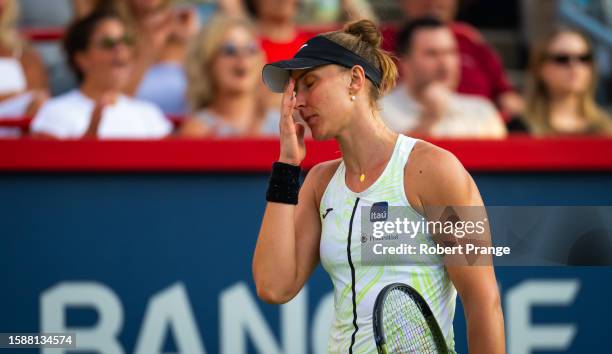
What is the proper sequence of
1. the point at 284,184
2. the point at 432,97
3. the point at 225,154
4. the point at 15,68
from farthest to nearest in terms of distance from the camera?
the point at 15,68 < the point at 432,97 < the point at 225,154 < the point at 284,184

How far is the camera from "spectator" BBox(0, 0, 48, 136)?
249 inches

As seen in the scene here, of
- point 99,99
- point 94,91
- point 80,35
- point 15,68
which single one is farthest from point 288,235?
point 15,68

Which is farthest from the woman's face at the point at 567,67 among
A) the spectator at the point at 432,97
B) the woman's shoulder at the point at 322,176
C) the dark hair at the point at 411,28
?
the woman's shoulder at the point at 322,176

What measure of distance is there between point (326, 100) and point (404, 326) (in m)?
0.71

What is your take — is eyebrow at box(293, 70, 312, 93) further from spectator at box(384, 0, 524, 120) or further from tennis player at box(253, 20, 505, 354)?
spectator at box(384, 0, 524, 120)

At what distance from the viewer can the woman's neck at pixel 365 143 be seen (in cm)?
328

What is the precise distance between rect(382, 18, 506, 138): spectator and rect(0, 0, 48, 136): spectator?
2095 mm

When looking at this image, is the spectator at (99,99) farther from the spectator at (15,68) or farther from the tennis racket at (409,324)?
the tennis racket at (409,324)

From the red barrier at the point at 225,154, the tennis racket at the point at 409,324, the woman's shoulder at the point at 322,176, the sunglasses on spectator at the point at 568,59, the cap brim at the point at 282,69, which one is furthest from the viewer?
the sunglasses on spectator at the point at 568,59

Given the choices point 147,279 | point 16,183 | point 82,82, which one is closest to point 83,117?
point 82,82

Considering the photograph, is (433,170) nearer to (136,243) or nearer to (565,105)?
(136,243)

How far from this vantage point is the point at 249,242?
5.13 m

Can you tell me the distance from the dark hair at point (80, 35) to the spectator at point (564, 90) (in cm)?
252

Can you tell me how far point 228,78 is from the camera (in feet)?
19.3
